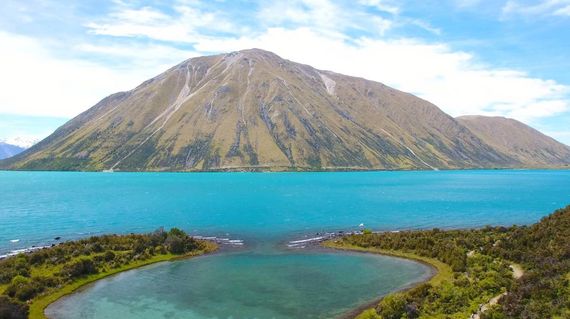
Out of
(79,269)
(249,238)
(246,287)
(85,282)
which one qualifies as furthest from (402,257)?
(79,269)

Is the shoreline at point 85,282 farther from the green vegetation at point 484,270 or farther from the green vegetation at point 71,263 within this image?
the green vegetation at point 484,270

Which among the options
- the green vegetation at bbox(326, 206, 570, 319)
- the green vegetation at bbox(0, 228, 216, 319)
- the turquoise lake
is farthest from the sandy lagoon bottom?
the green vegetation at bbox(326, 206, 570, 319)

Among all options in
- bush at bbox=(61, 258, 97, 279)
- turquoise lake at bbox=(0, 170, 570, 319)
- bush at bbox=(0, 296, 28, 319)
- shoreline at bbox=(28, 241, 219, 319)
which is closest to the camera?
bush at bbox=(0, 296, 28, 319)

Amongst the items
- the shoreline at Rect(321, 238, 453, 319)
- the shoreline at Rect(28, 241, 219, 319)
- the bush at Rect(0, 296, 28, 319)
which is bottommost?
the shoreline at Rect(28, 241, 219, 319)

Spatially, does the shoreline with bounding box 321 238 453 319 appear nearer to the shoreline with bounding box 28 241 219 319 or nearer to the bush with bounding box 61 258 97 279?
the shoreline with bounding box 28 241 219 319

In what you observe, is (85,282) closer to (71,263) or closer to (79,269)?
(79,269)

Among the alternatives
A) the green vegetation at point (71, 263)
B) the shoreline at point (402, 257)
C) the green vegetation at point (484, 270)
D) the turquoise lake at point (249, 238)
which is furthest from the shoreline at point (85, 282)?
the green vegetation at point (484, 270)

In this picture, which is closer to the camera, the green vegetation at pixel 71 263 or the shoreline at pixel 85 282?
the shoreline at pixel 85 282
